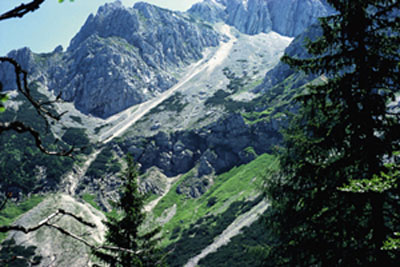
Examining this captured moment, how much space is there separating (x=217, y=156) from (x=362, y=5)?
A: 16785 centimetres

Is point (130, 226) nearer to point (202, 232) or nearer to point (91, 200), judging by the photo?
point (202, 232)

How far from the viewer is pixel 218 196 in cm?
14012

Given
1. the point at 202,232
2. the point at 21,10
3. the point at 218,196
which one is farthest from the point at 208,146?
the point at 21,10

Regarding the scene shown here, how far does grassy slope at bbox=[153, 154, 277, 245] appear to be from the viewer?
127 meters

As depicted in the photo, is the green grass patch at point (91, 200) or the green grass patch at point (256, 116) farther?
the green grass patch at point (256, 116)

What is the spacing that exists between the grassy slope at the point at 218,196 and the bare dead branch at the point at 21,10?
120 meters

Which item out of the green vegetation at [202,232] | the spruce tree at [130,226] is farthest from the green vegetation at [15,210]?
the spruce tree at [130,226]

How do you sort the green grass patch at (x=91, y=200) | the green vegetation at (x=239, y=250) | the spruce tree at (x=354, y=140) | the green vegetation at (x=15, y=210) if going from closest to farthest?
the spruce tree at (x=354, y=140) < the green vegetation at (x=239, y=250) < the green vegetation at (x=15, y=210) < the green grass patch at (x=91, y=200)

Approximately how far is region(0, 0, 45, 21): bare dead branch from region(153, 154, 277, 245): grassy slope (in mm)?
119556

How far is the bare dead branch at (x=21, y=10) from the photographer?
7.71 ft

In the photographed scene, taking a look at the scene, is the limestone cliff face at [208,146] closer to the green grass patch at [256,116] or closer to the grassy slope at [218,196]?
the green grass patch at [256,116]

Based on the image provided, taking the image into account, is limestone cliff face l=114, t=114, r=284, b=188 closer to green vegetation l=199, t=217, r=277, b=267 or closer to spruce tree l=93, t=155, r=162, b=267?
green vegetation l=199, t=217, r=277, b=267

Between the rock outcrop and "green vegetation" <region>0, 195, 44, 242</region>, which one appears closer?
"green vegetation" <region>0, 195, 44, 242</region>

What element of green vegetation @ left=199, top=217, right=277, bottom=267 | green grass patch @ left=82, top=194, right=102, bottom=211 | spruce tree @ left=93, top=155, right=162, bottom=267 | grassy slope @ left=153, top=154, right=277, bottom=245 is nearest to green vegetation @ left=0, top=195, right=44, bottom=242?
green grass patch @ left=82, top=194, right=102, bottom=211
